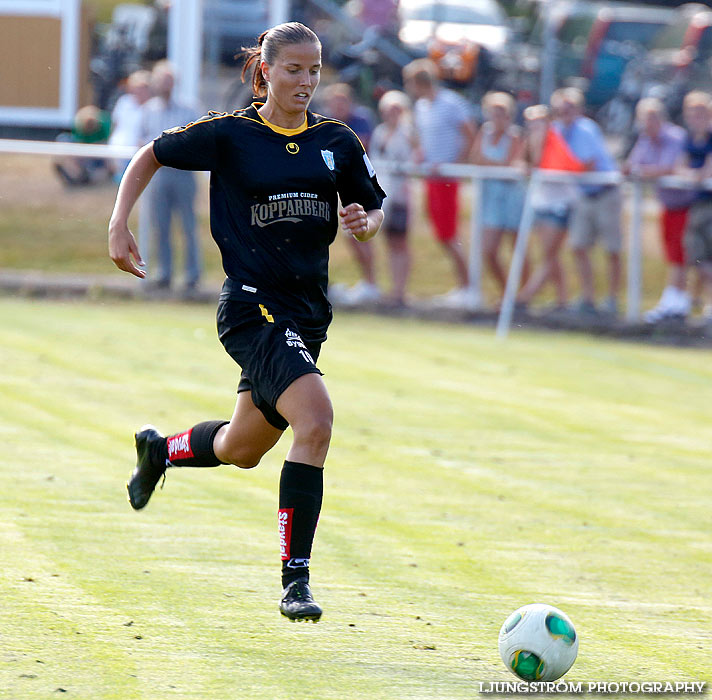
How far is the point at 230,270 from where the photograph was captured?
5.47m

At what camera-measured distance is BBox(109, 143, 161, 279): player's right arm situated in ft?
17.5

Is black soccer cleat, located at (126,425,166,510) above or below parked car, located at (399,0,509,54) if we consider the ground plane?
below

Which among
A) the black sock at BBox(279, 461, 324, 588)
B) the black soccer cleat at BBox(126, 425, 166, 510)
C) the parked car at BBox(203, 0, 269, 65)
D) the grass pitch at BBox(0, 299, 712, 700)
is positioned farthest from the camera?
the parked car at BBox(203, 0, 269, 65)

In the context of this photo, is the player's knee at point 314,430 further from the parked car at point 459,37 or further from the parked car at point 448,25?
the parked car at point 448,25

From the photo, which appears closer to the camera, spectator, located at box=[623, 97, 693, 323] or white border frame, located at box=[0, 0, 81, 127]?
spectator, located at box=[623, 97, 693, 323]

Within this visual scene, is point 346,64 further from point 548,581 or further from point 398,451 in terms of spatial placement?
point 548,581

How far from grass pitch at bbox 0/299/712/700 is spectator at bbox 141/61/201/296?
3613 millimetres

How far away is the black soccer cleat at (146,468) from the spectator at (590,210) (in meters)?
9.64

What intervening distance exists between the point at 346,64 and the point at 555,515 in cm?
1876

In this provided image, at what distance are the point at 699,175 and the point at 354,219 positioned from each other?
33.4 ft

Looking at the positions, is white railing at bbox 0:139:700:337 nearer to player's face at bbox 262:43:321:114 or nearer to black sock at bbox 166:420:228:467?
black sock at bbox 166:420:228:467

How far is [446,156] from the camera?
1587 centimetres

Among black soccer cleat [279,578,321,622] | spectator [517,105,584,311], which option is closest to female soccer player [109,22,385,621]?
black soccer cleat [279,578,321,622]

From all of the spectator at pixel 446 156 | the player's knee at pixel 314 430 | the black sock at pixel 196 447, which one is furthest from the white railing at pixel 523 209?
the player's knee at pixel 314 430
